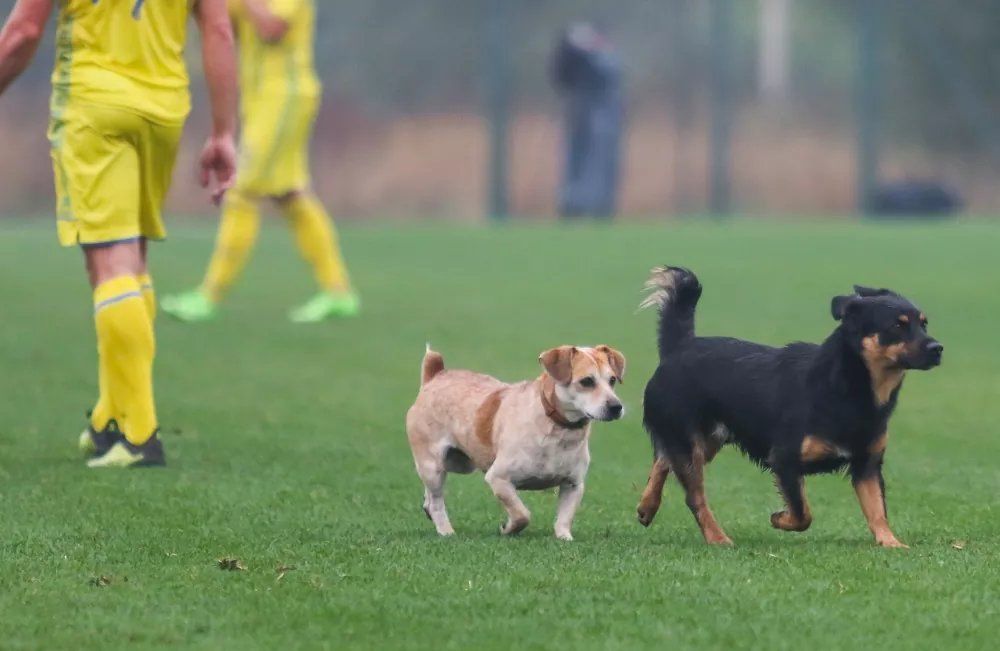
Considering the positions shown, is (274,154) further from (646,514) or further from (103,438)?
(646,514)

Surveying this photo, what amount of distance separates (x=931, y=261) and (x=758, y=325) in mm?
7163

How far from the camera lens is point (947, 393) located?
34.3ft

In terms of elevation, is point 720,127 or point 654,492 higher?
point 654,492

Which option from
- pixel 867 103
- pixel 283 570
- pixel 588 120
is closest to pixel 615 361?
pixel 283 570

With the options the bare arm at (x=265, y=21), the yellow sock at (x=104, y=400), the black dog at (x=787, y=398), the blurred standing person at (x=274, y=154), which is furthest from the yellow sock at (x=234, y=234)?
the black dog at (x=787, y=398)

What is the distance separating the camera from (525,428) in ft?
20.2

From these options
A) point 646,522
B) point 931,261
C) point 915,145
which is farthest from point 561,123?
point 646,522

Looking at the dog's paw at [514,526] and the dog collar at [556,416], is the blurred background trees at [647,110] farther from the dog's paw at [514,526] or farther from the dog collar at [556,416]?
the dog collar at [556,416]

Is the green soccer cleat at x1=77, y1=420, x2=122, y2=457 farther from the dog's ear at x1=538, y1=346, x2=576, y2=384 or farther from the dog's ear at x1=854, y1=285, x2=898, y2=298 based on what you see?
the dog's ear at x1=854, y1=285, x2=898, y2=298

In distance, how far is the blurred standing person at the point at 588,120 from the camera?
101 ft

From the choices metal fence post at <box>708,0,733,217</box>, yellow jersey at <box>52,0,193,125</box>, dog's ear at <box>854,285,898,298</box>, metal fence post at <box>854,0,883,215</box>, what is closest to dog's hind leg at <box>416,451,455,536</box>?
dog's ear at <box>854,285,898,298</box>

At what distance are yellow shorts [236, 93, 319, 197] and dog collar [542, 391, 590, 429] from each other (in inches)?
300

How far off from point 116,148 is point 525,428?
2.20 meters

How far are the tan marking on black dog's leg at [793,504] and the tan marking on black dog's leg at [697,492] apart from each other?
0.18m
